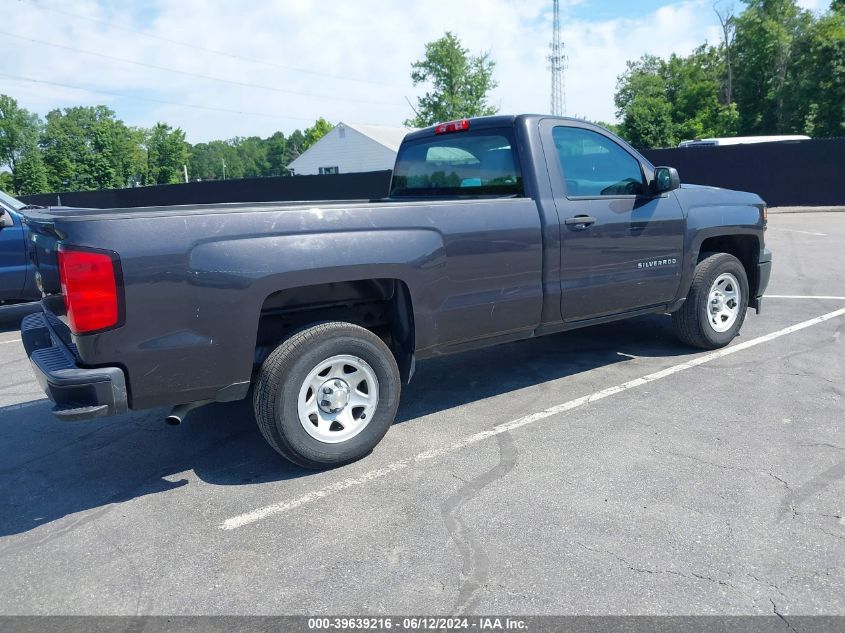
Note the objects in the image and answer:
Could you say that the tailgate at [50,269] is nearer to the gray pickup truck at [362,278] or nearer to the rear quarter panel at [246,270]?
the gray pickup truck at [362,278]

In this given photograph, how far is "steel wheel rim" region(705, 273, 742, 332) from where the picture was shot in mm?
5797

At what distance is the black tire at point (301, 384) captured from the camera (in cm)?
354

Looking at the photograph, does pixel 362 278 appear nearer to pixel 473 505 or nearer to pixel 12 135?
pixel 473 505

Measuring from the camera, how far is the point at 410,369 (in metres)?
4.21

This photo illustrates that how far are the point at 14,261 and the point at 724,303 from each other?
7.58 metres

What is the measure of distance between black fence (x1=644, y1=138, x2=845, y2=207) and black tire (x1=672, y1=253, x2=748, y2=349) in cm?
1802

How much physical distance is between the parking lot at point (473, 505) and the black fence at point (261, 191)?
1586 cm

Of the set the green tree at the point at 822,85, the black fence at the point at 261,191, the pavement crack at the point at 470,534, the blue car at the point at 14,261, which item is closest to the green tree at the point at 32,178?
the black fence at the point at 261,191

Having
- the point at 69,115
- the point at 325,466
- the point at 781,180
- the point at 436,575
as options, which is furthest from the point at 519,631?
the point at 69,115

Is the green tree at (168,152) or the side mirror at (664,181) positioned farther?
the green tree at (168,152)

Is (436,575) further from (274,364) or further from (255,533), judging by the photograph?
(274,364)

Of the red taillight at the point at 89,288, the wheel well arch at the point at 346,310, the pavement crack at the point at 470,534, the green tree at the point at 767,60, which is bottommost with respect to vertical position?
the pavement crack at the point at 470,534

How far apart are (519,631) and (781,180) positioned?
24.3m

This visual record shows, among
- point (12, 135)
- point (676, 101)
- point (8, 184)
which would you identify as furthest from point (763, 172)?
point (12, 135)
